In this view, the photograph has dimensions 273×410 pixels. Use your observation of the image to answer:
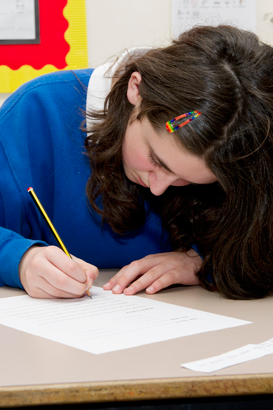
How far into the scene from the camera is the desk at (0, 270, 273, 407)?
1.37 ft

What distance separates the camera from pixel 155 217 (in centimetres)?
108

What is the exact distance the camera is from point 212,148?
0.78 m

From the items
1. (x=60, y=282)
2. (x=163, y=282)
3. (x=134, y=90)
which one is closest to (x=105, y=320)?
(x=60, y=282)

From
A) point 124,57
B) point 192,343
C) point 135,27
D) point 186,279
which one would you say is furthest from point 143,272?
point 135,27

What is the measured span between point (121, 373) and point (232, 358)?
0.12 meters

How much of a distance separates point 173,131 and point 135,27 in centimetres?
104

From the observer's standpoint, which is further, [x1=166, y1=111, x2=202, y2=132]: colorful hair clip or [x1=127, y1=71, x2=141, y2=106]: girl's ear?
[x1=127, y1=71, x2=141, y2=106]: girl's ear

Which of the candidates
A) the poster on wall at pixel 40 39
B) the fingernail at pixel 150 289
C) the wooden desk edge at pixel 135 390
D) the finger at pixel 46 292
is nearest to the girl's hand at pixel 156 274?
the fingernail at pixel 150 289

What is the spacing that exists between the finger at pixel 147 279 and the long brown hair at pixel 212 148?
87mm

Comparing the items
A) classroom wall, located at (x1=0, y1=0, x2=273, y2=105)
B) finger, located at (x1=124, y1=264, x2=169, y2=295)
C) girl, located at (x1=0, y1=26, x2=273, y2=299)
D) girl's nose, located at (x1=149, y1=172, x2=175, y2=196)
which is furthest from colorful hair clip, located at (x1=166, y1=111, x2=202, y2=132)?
classroom wall, located at (x1=0, y1=0, x2=273, y2=105)

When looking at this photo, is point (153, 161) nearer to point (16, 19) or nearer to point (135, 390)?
point (135, 390)

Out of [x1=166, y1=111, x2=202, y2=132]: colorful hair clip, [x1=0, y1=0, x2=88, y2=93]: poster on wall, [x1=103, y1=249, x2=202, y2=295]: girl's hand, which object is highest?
[x1=0, y1=0, x2=88, y2=93]: poster on wall

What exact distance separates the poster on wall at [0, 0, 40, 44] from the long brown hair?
0.79 metres

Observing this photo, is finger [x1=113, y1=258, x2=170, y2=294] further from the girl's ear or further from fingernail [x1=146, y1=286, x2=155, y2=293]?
the girl's ear
